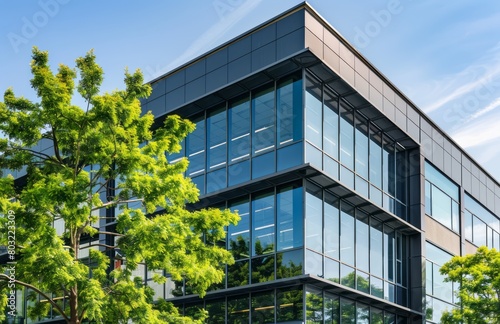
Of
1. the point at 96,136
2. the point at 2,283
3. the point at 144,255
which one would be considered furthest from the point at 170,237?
the point at 2,283

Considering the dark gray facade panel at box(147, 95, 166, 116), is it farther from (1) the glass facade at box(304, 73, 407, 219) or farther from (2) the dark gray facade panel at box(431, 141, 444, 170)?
(2) the dark gray facade panel at box(431, 141, 444, 170)

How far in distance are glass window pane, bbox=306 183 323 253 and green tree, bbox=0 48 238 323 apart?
4.71m

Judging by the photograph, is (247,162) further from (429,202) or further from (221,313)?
(429,202)

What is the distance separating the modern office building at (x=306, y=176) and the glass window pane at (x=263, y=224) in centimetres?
5

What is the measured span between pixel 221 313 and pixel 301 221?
15.8ft

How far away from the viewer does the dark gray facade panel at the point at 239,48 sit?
2652 centimetres

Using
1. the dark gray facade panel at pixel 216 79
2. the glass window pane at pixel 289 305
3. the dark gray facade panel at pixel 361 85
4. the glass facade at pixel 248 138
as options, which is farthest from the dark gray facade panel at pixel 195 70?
the glass window pane at pixel 289 305

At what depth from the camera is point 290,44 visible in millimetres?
25016

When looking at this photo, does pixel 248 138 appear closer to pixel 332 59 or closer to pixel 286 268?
pixel 332 59

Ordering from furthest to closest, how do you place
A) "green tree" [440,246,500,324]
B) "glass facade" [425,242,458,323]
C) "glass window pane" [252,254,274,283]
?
"glass facade" [425,242,458,323]
"green tree" [440,246,500,324]
"glass window pane" [252,254,274,283]

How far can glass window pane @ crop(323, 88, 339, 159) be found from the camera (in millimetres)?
26375

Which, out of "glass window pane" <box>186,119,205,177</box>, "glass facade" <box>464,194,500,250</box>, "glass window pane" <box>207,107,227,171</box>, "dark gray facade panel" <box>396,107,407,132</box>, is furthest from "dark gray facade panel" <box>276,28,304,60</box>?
"glass facade" <box>464,194,500,250</box>

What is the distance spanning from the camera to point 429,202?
3266 cm

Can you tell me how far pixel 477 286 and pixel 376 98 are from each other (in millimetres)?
8482
